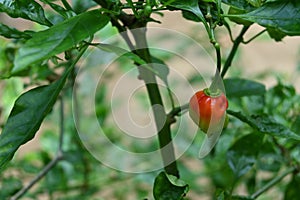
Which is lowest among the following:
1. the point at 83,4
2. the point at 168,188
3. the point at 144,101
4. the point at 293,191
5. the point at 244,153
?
the point at 144,101

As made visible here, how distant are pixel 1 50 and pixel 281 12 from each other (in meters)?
0.49

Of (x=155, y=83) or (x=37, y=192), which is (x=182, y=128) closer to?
(x=37, y=192)

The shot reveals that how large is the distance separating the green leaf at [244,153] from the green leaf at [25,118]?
0.30m

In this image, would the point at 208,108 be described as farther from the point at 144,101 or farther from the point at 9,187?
the point at 144,101

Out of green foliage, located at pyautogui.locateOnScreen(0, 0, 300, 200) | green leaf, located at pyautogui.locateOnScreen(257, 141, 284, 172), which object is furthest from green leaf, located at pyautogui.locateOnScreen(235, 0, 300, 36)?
green leaf, located at pyautogui.locateOnScreen(257, 141, 284, 172)

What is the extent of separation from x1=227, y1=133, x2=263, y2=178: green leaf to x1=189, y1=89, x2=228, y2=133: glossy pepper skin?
8.4 inches

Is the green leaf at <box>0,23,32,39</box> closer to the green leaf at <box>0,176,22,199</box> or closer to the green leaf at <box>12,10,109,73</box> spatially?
the green leaf at <box>12,10,109,73</box>

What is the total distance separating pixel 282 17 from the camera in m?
0.50

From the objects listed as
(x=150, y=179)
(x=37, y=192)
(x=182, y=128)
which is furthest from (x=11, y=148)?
(x=182, y=128)

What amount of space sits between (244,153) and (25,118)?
33 cm

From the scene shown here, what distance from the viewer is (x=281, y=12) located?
503mm

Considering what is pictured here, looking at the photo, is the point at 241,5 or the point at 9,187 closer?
the point at 241,5

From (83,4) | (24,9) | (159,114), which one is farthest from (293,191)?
(24,9)

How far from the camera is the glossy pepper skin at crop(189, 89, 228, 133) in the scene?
53 centimetres
